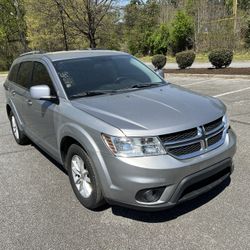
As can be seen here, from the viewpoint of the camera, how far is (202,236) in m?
3.07

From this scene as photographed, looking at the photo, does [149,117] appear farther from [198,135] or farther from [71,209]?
[71,209]

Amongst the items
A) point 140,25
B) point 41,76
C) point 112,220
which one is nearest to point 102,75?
point 41,76

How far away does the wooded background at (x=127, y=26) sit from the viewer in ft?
74.9

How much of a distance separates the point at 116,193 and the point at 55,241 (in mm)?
734

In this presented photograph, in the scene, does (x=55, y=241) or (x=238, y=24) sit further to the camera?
(x=238, y=24)

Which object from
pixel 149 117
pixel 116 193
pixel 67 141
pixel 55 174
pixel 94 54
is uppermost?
pixel 94 54

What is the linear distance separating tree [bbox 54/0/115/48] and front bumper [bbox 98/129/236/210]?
1893cm

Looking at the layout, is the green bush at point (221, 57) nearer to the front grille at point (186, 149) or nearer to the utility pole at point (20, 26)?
the front grille at point (186, 149)

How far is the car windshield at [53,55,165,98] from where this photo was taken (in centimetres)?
407

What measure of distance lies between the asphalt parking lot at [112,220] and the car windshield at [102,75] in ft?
4.26

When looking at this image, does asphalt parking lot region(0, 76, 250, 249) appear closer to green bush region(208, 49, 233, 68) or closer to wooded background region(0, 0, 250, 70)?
green bush region(208, 49, 233, 68)

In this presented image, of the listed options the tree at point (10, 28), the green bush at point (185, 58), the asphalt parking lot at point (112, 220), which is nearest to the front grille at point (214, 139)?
the asphalt parking lot at point (112, 220)

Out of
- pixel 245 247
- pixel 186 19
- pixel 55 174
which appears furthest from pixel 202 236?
pixel 186 19

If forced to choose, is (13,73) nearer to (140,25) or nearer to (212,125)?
(212,125)
